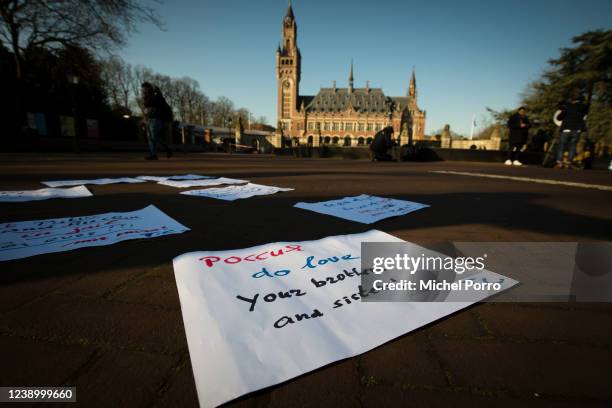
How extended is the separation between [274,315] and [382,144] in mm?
12017

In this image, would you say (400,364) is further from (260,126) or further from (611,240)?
(260,126)

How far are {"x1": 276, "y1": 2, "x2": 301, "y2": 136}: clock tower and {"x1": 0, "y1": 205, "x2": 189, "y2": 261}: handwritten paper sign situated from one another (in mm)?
68775

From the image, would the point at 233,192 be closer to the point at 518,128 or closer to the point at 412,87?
the point at 518,128

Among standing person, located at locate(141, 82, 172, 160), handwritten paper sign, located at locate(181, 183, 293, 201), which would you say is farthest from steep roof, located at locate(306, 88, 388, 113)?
handwritten paper sign, located at locate(181, 183, 293, 201)

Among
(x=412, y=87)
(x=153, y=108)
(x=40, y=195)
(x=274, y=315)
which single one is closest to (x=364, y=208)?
(x=274, y=315)

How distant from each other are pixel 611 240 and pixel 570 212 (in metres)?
0.94

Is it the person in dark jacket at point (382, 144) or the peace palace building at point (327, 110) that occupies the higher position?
the peace palace building at point (327, 110)

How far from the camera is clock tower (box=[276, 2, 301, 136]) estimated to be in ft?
228

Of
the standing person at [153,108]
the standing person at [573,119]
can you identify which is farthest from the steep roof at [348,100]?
the standing person at [153,108]

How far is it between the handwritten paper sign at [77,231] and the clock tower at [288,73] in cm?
6878

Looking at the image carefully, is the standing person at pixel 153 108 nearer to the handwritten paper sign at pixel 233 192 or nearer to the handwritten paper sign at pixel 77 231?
the handwritten paper sign at pixel 233 192

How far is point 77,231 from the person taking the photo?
1.61m

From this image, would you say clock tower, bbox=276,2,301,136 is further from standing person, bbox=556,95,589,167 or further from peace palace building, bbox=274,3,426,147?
standing person, bbox=556,95,589,167

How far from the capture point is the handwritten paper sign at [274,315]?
641 millimetres
